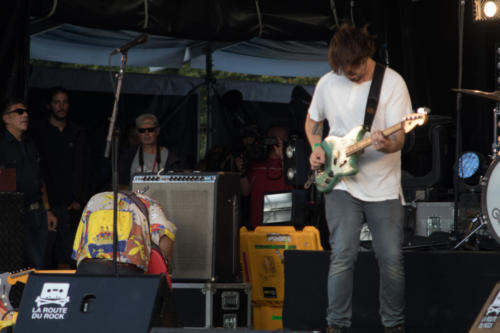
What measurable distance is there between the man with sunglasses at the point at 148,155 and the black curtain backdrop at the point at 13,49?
123 cm

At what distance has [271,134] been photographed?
8.32m

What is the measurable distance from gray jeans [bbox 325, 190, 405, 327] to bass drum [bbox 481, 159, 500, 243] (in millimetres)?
915

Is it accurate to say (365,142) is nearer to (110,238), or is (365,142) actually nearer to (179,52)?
(110,238)

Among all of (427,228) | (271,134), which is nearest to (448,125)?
(427,228)

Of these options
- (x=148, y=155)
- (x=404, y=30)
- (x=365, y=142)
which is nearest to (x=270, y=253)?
(x=148, y=155)

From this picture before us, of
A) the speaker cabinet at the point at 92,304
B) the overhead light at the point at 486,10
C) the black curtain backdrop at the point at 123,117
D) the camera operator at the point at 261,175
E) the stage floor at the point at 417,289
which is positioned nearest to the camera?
the speaker cabinet at the point at 92,304

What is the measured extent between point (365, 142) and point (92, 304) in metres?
1.75

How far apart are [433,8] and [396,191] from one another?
4230 millimetres

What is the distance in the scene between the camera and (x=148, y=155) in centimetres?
744

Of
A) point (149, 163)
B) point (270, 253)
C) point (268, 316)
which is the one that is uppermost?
point (149, 163)

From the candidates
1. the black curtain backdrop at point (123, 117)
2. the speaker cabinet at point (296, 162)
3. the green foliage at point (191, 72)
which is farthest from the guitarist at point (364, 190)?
the green foliage at point (191, 72)

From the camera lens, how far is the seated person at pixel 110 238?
4.32 metres

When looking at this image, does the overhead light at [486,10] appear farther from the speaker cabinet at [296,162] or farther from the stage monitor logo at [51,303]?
the stage monitor logo at [51,303]

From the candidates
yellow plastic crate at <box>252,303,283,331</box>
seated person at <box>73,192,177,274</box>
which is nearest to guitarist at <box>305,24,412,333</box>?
seated person at <box>73,192,177,274</box>
